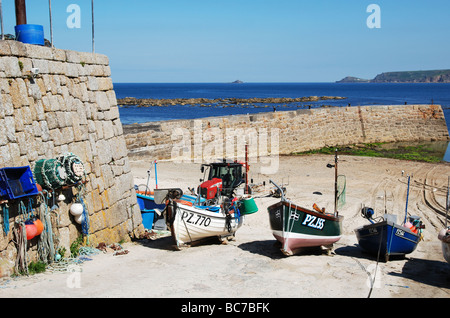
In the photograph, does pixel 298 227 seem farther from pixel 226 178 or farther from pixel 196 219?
pixel 226 178

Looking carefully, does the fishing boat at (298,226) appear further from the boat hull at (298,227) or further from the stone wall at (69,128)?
the stone wall at (69,128)

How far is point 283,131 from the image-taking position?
83.7ft

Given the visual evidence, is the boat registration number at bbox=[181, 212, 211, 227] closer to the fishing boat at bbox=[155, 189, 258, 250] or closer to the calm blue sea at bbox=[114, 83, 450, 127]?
the fishing boat at bbox=[155, 189, 258, 250]

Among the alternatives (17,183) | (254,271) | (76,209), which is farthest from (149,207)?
(17,183)

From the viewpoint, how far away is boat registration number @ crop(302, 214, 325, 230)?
10578mm

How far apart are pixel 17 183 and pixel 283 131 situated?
18541mm

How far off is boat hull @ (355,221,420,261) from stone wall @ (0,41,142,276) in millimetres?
5340

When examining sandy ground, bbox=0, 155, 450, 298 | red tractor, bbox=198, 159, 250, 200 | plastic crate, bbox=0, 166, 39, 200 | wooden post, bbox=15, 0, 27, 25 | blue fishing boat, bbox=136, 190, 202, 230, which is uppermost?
wooden post, bbox=15, 0, 27, 25

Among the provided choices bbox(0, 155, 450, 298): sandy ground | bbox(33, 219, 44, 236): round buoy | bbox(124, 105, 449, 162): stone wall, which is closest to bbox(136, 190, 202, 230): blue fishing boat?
bbox(0, 155, 450, 298): sandy ground

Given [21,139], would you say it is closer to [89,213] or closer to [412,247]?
[89,213]

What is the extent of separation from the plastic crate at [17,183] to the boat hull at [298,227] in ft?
16.0
